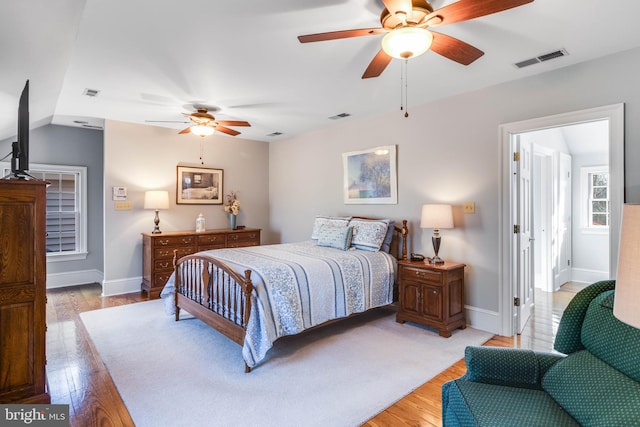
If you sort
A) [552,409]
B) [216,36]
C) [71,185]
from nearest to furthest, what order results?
[552,409] → [216,36] → [71,185]

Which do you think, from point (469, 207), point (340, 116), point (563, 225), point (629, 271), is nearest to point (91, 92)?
point (340, 116)

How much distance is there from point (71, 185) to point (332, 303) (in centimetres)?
508

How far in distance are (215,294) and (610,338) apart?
2.99 meters

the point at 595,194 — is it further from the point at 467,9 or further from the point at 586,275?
the point at 467,9

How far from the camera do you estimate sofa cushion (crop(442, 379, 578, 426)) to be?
1.39 metres

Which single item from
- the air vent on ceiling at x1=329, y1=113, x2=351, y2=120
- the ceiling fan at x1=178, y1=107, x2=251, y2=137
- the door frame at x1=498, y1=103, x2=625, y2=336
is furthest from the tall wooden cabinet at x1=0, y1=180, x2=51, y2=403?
the door frame at x1=498, y1=103, x2=625, y2=336

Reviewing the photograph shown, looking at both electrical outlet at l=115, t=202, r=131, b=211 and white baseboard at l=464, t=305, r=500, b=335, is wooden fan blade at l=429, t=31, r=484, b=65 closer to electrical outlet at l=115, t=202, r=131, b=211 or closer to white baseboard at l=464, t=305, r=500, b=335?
white baseboard at l=464, t=305, r=500, b=335

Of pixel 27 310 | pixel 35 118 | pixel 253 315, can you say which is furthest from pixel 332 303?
pixel 35 118

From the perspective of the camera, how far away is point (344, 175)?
5.21 m

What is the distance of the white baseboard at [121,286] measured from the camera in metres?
5.05

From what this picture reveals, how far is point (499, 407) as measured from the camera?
4.84 ft

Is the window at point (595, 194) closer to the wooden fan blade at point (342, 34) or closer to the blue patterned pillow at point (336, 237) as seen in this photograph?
the blue patterned pillow at point (336, 237)

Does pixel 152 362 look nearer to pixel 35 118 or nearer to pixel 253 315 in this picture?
pixel 253 315

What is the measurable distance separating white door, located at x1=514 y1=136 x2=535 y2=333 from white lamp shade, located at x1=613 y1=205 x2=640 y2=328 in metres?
2.96
